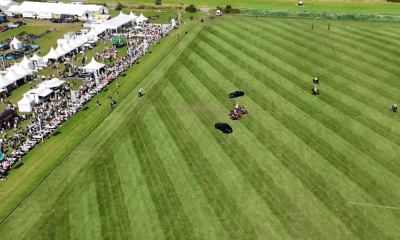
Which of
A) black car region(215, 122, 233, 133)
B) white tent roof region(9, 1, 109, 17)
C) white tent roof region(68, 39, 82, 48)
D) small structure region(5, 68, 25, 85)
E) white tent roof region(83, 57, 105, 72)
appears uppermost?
white tent roof region(9, 1, 109, 17)

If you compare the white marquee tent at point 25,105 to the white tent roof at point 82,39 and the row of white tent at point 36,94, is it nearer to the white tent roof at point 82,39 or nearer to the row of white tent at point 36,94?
the row of white tent at point 36,94

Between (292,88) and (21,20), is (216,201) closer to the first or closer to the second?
(292,88)

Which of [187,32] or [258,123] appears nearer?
[258,123]

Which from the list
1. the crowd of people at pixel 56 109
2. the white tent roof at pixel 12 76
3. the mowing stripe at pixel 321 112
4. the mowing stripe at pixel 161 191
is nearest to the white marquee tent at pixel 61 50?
the crowd of people at pixel 56 109

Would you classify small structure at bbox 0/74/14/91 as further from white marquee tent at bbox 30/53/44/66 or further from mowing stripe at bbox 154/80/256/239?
mowing stripe at bbox 154/80/256/239

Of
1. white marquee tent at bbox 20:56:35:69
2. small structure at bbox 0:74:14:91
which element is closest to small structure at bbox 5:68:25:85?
small structure at bbox 0:74:14:91

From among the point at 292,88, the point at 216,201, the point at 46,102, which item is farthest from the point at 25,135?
the point at 292,88
